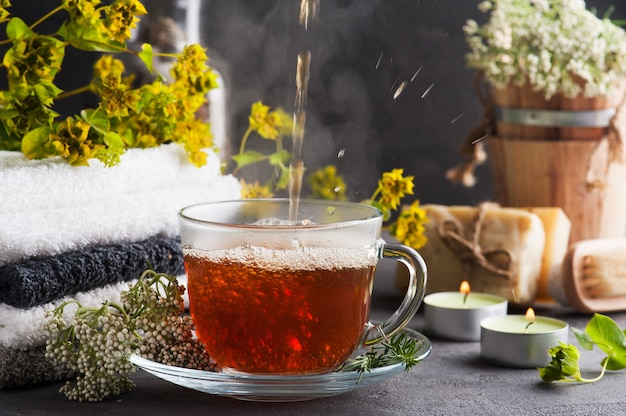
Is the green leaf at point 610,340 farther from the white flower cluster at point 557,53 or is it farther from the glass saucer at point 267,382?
the white flower cluster at point 557,53

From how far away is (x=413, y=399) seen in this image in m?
0.97

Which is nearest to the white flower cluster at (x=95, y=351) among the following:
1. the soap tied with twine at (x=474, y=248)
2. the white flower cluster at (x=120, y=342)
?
the white flower cluster at (x=120, y=342)

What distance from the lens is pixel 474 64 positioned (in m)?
1.71

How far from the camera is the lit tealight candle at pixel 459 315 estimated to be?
48.4 inches

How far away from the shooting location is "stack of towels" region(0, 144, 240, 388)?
94cm

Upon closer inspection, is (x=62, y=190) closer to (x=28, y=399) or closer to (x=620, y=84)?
(x=28, y=399)

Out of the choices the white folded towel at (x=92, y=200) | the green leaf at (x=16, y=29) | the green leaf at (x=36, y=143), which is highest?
the green leaf at (x=16, y=29)

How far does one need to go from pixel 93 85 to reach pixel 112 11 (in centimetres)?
14

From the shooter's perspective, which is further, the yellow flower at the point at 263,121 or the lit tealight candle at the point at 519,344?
the yellow flower at the point at 263,121

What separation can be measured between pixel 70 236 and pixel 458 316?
54 centimetres

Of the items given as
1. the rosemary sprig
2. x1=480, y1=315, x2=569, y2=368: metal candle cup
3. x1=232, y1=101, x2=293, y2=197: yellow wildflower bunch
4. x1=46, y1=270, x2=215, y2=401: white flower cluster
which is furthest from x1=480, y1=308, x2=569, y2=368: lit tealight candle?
x1=232, y1=101, x2=293, y2=197: yellow wildflower bunch

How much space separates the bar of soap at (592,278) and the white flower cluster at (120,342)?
2.09 ft

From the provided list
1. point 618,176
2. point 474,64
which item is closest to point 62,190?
point 474,64

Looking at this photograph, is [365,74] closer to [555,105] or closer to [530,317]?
[555,105]
